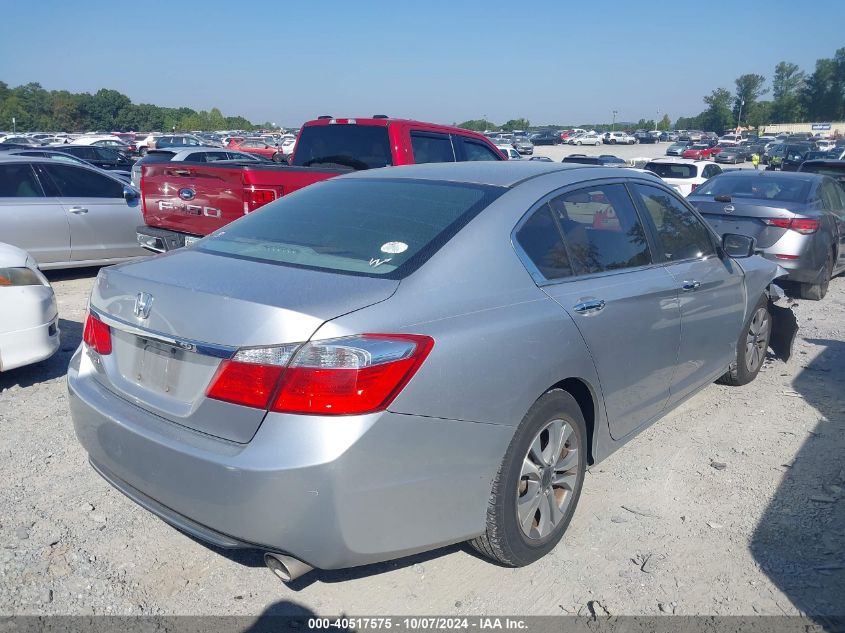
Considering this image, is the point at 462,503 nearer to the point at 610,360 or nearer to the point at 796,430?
the point at 610,360

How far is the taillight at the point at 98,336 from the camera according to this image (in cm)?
304

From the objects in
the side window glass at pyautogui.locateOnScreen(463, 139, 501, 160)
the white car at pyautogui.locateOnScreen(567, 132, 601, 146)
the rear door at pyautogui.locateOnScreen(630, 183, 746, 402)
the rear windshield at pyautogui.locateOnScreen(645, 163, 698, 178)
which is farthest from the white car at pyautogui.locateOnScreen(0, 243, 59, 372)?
the white car at pyautogui.locateOnScreen(567, 132, 601, 146)

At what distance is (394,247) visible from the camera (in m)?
3.02

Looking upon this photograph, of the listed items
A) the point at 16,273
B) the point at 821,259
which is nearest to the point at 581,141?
the point at 821,259

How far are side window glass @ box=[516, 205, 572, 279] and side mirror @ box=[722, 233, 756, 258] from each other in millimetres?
2028

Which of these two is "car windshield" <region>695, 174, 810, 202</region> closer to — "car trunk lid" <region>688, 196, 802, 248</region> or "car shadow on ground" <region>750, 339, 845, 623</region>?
"car trunk lid" <region>688, 196, 802, 248</region>

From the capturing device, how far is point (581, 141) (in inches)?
2960

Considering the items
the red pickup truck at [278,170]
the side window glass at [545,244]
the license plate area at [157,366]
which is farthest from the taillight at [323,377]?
the red pickup truck at [278,170]

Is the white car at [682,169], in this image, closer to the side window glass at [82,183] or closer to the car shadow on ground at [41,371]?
the side window glass at [82,183]

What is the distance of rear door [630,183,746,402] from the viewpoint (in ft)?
13.6

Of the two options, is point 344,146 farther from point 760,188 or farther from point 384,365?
point 384,365

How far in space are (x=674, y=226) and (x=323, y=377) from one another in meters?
2.78

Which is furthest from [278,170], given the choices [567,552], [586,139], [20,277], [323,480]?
[586,139]

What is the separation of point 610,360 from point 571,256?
1.71 feet
